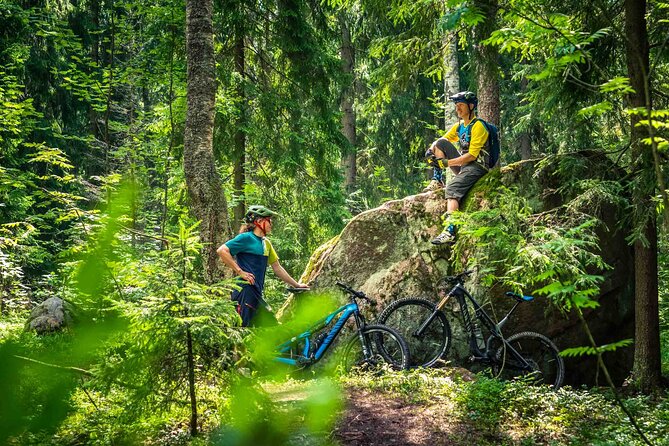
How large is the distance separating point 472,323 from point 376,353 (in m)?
1.37

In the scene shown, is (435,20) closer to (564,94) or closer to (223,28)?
(564,94)

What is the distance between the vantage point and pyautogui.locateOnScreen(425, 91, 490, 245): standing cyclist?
779cm

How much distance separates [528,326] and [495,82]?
14.5ft

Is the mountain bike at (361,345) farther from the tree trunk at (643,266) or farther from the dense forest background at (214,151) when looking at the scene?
the tree trunk at (643,266)

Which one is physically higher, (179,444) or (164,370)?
(164,370)

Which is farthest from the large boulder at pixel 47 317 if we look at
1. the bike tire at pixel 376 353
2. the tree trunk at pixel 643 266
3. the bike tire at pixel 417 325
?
the tree trunk at pixel 643 266

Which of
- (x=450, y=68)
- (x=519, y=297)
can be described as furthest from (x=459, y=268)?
(x=450, y=68)

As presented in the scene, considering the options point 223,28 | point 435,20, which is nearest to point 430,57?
point 435,20

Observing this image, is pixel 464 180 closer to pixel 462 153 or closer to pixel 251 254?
pixel 462 153

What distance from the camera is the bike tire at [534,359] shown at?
7.18 metres

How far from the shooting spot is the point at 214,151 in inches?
463

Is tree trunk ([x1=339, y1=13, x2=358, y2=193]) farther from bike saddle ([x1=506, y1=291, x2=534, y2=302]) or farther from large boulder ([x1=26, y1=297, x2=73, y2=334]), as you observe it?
bike saddle ([x1=506, y1=291, x2=534, y2=302])

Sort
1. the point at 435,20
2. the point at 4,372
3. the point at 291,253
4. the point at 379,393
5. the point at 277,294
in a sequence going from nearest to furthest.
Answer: the point at 4,372
the point at 379,393
the point at 435,20
the point at 277,294
the point at 291,253

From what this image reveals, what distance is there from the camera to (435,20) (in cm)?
944
